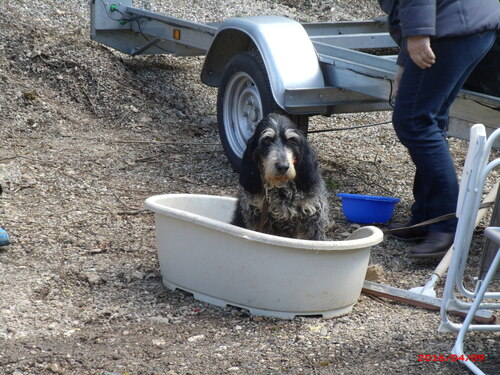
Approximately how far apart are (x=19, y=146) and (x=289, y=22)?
8.32 feet

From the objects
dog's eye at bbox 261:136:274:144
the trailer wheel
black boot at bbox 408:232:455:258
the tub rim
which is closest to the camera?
the tub rim

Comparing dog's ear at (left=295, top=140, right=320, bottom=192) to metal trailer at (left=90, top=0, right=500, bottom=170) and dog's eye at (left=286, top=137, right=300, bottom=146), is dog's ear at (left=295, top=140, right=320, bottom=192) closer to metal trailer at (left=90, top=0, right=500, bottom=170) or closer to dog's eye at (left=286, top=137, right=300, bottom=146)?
dog's eye at (left=286, top=137, right=300, bottom=146)

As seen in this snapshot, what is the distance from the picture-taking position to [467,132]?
5191 mm

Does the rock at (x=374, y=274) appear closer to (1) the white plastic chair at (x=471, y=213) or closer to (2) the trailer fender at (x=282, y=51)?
(1) the white plastic chair at (x=471, y=213)

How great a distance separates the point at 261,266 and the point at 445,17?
70.6 inches

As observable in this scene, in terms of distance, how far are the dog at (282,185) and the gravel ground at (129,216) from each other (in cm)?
56

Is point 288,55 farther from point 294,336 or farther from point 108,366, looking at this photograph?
point 108,366

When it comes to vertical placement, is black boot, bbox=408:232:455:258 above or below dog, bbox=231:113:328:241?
below

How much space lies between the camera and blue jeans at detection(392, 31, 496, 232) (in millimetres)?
4512

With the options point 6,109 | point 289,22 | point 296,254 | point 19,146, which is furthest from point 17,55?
point 296,254

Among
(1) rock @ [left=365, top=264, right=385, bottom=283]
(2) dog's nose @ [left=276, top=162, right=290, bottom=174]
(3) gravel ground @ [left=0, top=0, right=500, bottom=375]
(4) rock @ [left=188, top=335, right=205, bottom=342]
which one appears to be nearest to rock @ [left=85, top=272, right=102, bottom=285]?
(3) gravel ground @ [left=0, top=0, right=500, bottom=375]

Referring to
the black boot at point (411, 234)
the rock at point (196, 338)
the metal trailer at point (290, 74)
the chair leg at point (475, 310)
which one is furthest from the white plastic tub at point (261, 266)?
the metal trailer at point (290, 74)

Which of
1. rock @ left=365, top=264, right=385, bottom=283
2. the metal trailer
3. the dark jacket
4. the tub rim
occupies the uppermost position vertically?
the dark jacket

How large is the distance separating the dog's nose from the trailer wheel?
1818mm
